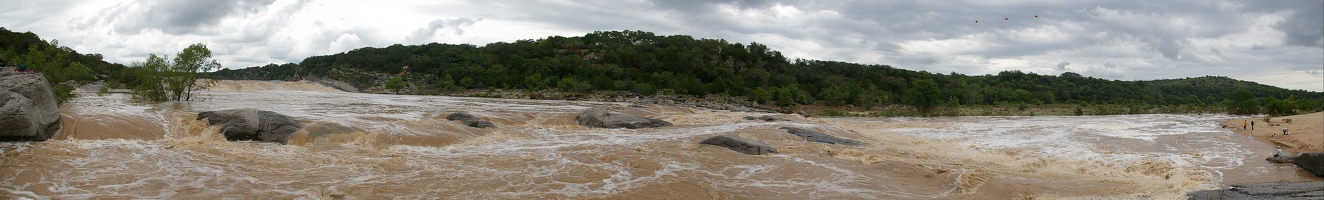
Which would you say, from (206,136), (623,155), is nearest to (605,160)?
(623,155)

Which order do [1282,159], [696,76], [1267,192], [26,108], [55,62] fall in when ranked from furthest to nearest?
[696,76] < [55,62] < [1282,159] < [26,108] < [1267,192]

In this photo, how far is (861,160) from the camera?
1380cm

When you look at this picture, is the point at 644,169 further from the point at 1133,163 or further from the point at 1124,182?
the point at 1133,163

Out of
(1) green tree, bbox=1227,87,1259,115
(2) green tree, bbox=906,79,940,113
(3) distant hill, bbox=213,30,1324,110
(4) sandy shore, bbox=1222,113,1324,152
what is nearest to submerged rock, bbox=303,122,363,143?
(4) sandy shore, bbox=1222,113,1324,152

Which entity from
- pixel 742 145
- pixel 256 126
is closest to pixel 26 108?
pixel 256 126

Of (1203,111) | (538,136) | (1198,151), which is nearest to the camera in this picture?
(1198,151)

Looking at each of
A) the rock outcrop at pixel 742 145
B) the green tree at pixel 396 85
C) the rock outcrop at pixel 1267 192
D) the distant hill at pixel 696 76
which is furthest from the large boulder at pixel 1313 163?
the green tree at pixel 396 85

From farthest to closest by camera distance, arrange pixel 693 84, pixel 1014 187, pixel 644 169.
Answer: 1. pixel 693 84
2. pixel 644 169
3. pixel 1014 187

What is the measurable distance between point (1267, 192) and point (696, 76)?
78131 mm

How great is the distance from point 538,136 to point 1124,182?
517 inches

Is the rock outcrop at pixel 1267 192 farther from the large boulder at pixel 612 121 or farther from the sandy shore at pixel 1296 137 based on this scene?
the large boulder at pixel 612 121

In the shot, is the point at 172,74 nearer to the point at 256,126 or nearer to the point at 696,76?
the point at 256,126

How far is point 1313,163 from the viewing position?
11.7 meters

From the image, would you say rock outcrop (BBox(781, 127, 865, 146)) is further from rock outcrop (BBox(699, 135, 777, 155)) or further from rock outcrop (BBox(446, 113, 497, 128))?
rock outcrop (BBox(446, 113, 497, 128))
